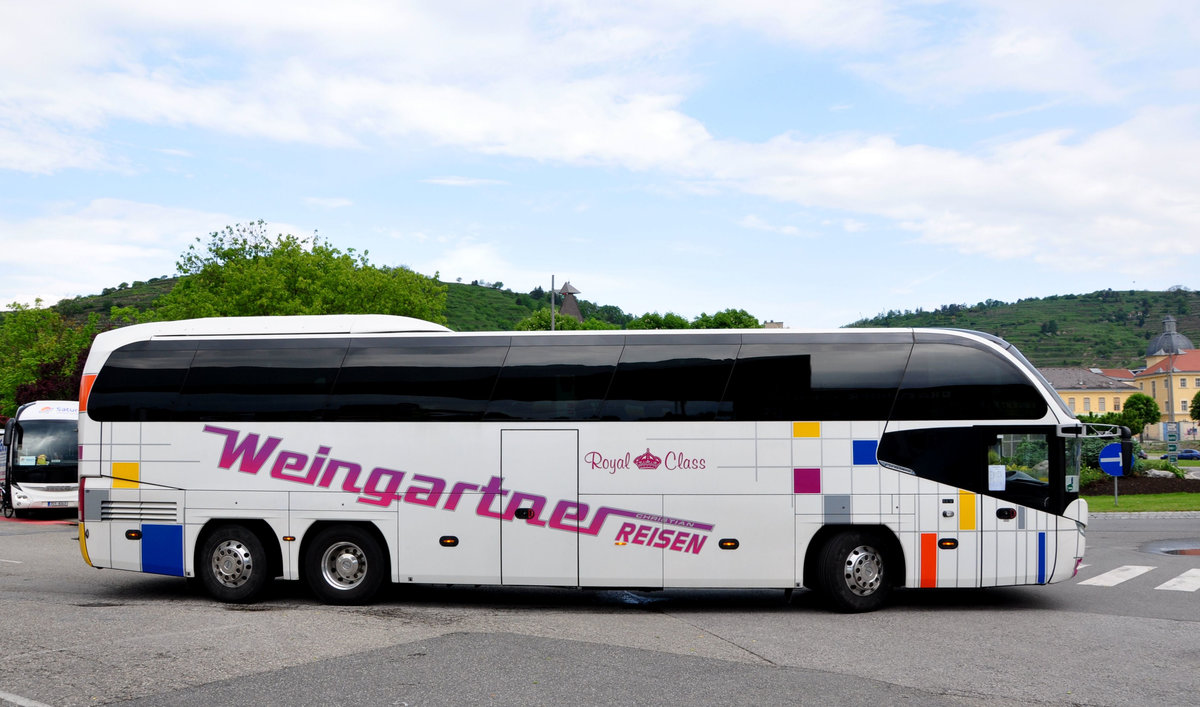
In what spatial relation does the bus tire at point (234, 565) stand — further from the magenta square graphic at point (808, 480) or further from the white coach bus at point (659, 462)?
the magenta square graphic at point (808, 480)

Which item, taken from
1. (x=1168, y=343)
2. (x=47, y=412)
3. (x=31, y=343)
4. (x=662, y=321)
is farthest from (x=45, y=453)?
(x=1168, y=343)

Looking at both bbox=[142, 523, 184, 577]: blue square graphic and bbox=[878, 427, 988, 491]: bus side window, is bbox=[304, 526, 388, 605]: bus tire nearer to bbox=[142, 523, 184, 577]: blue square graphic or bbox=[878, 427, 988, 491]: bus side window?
bbox=[142, 523, 184, 577]: blue square graphic

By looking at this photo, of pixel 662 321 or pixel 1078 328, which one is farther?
pixel 1078 328

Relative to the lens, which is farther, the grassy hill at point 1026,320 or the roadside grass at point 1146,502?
the grassy hill at point 1026,320

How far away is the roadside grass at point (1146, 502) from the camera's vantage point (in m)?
27.1

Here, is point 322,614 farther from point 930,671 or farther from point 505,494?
point 930,671

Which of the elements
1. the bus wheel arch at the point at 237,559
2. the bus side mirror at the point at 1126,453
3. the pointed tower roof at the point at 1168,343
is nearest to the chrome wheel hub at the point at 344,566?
the bus wheel arch at the point at 237,559

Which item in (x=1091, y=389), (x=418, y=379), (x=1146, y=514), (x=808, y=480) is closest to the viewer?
(x=808, y=480)

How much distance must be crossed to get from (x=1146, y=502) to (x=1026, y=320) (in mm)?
173679

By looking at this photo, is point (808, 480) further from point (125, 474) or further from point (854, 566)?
point (125, 474)

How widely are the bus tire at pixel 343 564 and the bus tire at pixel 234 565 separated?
2.07ft

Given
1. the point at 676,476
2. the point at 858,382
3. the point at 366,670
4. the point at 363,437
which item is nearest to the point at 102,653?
the point at 366,670

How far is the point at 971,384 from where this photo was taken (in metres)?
11.4

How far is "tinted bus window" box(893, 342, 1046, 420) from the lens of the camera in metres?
11.3
